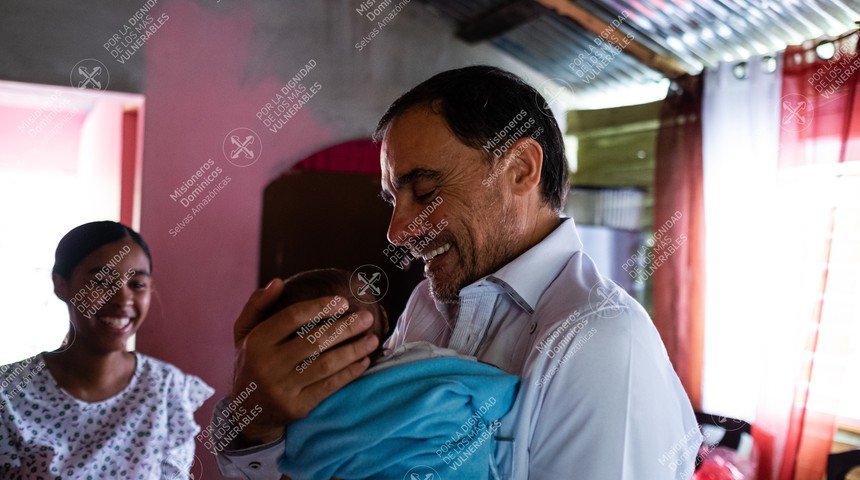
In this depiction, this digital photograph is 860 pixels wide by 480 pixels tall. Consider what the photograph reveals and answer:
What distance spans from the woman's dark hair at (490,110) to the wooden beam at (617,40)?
254cm

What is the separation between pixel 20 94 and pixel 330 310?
2962 mm

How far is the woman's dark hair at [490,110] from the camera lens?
1.13 m

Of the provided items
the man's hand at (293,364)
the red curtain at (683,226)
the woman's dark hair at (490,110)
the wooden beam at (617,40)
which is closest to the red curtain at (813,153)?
the red curtain at (683,226)

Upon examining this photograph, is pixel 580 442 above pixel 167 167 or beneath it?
beneath

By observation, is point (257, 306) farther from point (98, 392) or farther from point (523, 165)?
point (98, 392)

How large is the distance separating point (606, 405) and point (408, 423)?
0.91ft

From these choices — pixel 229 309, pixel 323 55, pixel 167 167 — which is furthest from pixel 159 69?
pixel 229 309

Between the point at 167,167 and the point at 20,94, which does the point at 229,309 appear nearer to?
the point at 167,167

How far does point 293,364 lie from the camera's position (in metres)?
0.98

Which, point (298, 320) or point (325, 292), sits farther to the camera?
point (325, 292)

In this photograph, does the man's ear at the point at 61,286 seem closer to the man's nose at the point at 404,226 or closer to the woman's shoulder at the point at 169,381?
the woman's shoulder at the point at 169,381

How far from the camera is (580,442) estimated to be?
2.96ft

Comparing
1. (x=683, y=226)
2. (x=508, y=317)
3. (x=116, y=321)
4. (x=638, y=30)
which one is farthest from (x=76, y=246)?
(x=683, y=226)

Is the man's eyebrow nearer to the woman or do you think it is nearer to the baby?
the baby
